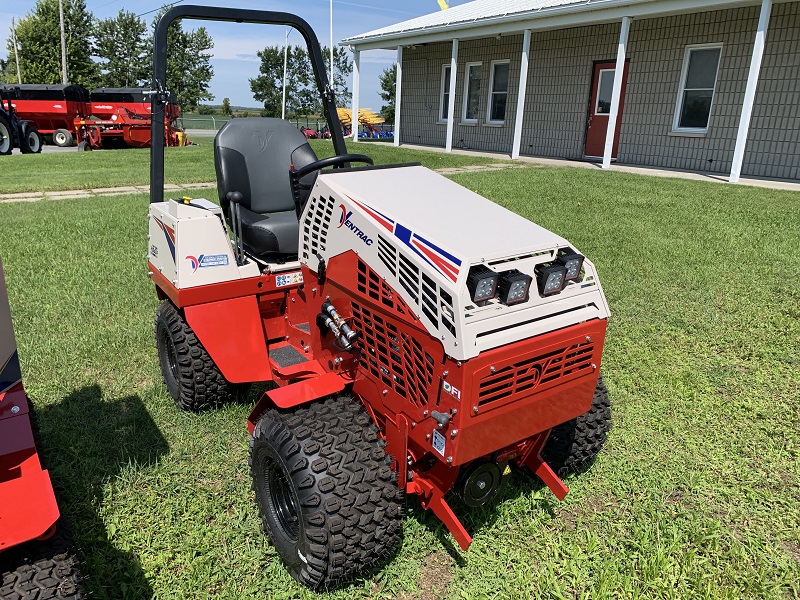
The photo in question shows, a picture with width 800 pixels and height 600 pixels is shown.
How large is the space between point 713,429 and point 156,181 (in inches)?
140

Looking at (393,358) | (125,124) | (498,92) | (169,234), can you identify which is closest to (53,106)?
(125,124)

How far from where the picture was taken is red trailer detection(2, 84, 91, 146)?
21359 mm

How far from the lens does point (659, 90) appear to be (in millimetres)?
12969

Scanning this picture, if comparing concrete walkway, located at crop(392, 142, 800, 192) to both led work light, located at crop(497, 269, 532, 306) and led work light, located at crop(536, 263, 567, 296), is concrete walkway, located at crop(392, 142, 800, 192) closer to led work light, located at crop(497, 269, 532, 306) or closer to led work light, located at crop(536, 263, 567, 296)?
led work light, located at crop(536, 263, 567, 296)

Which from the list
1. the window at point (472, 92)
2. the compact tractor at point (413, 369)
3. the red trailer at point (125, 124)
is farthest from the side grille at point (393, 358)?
the red trailer at point (125, 124)

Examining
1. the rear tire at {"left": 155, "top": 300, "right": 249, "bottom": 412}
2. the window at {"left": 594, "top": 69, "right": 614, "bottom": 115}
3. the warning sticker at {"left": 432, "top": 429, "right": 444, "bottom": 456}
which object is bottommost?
the rear tire at {"left": 155, "top": 300, "right": 249, "bottom": 412}

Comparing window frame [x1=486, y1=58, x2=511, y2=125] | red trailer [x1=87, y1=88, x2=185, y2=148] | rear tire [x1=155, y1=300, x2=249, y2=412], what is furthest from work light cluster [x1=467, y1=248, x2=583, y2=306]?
red trailer [x1=87, y1=88, x2=185, y2=148]

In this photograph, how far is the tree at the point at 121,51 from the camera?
53656mm

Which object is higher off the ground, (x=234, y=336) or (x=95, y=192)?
(x=234, y=336)

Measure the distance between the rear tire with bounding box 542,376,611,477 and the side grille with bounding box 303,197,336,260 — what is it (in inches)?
55.0

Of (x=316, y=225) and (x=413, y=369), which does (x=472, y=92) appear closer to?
(x=316, y=225)

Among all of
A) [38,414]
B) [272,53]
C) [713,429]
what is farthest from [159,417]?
[272,53]

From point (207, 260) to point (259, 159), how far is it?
926mm

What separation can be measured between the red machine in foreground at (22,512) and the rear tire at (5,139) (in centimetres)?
1991
